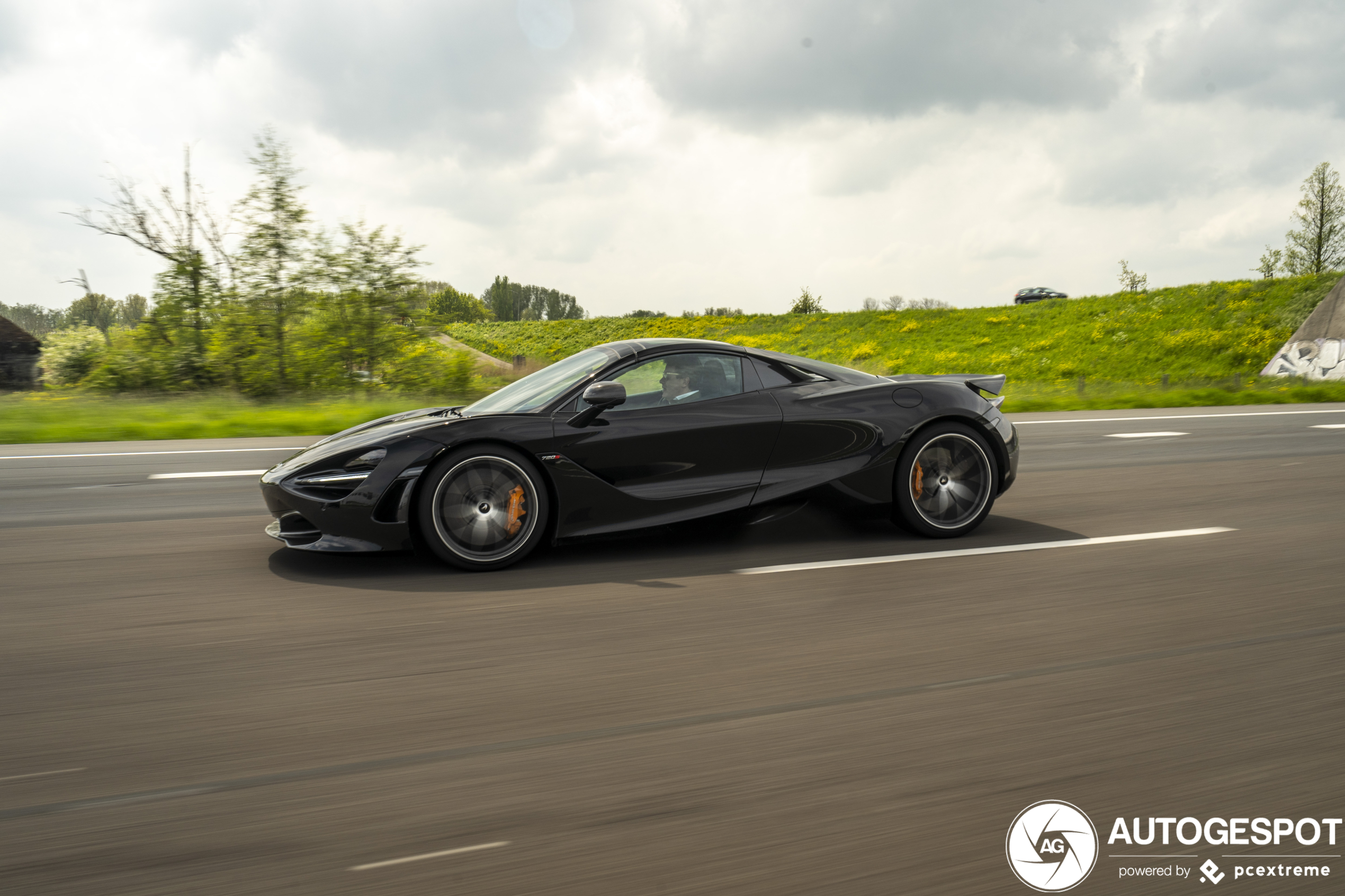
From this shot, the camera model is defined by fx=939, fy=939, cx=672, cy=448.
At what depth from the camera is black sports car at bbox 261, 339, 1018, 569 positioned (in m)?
4.64

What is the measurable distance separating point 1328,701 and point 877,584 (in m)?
1.91

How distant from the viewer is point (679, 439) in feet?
16.4

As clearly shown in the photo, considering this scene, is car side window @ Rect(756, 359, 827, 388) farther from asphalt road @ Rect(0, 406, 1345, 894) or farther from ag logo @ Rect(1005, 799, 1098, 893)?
ag logo @ Rect(1005, 799, 1098, 893)

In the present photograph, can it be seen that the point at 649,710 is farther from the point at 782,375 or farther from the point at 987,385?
the point at 987,385

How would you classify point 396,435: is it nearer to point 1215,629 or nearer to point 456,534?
point 456,534

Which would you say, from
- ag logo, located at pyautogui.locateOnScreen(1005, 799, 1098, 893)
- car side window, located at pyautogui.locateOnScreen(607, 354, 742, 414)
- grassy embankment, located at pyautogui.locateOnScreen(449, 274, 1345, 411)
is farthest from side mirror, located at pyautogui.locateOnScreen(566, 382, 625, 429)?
grassy embankment, located at pyautogui.locateOnScreen(449, 274, 1345, 411)

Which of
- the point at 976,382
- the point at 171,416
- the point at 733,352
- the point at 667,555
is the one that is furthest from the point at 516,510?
the point at 171,416

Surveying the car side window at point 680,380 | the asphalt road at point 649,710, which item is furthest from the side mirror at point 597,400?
the asphalt road at point 649,710

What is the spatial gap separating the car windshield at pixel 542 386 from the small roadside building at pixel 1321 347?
31.5 m

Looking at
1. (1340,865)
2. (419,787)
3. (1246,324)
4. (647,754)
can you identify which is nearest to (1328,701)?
(1340,865)

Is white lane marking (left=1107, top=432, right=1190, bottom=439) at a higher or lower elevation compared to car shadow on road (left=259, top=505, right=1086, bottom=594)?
higher

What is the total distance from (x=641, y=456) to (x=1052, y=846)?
3.02 meters

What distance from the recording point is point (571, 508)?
4.82 metres

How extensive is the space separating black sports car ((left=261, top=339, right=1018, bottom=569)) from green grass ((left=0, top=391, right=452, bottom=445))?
24.9 feet
